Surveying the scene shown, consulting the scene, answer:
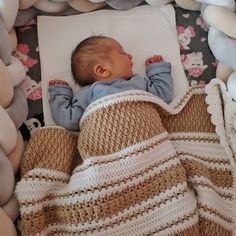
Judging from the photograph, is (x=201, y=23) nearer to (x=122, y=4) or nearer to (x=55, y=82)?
(x=122, y=4)

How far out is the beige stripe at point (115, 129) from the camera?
101 cm

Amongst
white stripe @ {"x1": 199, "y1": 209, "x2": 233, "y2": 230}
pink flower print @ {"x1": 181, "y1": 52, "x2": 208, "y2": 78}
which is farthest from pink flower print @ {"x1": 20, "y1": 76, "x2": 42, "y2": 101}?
white stripe @ {"x1": 199, "y1": 209, "x2": 233, "y2": 230}

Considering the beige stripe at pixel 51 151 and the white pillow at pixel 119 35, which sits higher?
the white pillow at pixel 119 35

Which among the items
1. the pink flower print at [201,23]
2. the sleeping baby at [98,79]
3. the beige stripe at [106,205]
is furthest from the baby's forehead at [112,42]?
the beige stripe at [106,205]

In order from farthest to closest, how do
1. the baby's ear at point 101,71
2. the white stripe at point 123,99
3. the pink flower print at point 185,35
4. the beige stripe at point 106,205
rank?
the pink flower print at point 185,35, the baby's ear at point 101,71, the white stripe at point 123,99, the beige stripe at point 106,205

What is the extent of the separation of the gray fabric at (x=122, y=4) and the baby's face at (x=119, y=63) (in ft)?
0.53

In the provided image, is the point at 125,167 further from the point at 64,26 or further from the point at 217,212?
the point at 64,26

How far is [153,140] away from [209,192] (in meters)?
0.16

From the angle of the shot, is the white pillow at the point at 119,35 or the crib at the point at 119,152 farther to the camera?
the white pillow at the point at 119,35

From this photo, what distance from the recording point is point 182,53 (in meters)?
1.28

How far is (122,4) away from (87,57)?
0.23 metres

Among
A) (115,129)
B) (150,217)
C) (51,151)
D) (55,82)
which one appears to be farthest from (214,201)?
(55,82)

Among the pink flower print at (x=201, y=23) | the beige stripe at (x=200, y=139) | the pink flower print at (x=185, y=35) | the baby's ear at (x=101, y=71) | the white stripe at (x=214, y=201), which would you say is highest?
the pink flower print at (x=201, y=23)

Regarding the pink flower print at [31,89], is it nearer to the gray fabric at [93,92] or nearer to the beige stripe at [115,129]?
the gray fabric at [93,92]
